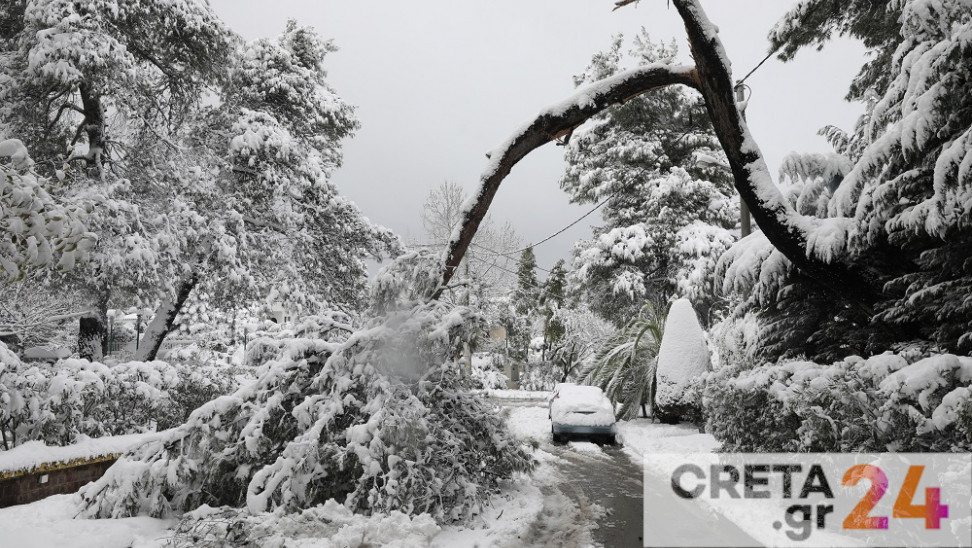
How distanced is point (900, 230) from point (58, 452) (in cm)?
1039

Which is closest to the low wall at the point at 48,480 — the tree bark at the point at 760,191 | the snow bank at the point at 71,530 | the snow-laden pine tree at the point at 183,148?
the snow bank at the point at 71,530

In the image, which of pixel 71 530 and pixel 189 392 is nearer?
pixel 71 530

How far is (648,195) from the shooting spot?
22875 mm

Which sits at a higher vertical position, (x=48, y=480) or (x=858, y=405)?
(x=858, y=405)

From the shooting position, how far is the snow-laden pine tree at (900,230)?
15.9ft

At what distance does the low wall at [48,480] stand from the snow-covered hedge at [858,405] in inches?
336

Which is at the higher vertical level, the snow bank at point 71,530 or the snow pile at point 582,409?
the snow pile at point 582,409

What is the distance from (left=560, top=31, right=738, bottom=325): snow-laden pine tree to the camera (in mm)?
21266

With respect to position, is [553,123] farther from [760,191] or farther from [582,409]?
[582,409]

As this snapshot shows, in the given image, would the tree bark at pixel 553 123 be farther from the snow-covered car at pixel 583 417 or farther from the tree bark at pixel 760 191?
the snow-covered car at pixel 583 417

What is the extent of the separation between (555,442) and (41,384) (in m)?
9.29

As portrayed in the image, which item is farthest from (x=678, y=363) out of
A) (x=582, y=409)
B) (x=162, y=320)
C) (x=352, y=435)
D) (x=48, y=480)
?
(x=162, y=320)

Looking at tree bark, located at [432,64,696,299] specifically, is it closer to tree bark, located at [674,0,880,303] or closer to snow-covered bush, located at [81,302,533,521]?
tree bark, located at [674,0,880,303]

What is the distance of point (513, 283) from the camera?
41.3m
